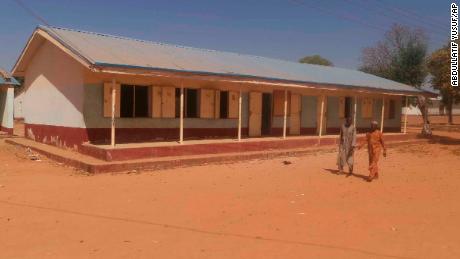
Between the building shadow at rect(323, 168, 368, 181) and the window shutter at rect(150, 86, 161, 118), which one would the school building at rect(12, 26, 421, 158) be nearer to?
the window shutter at rect(150, 86, 161, 118)

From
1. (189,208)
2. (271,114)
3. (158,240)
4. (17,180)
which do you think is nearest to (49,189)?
(17,180)

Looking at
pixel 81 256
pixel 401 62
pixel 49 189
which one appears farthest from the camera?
pixel 401 62

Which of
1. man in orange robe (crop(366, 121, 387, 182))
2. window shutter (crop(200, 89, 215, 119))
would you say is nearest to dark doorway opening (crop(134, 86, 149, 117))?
window shutter (crop(200, 89, 215, 119))

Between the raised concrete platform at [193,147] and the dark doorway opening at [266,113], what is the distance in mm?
1853

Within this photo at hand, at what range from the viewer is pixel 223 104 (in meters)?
16.8

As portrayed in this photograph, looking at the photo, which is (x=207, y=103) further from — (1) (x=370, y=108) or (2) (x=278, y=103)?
(1) (x=370, y=108)

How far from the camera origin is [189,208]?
7.62 meters

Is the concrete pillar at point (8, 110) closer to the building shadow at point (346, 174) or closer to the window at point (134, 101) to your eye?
the window at point (134, 101)

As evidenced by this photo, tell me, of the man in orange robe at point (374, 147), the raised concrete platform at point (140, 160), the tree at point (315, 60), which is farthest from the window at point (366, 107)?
the tree at point (315, 60)

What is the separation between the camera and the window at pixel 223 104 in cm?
1672

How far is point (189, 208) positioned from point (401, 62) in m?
33.7

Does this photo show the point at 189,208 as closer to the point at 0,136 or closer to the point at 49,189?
the point at 49,189

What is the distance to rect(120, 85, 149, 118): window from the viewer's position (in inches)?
550

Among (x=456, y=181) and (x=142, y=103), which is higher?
(x=142, y=103)
